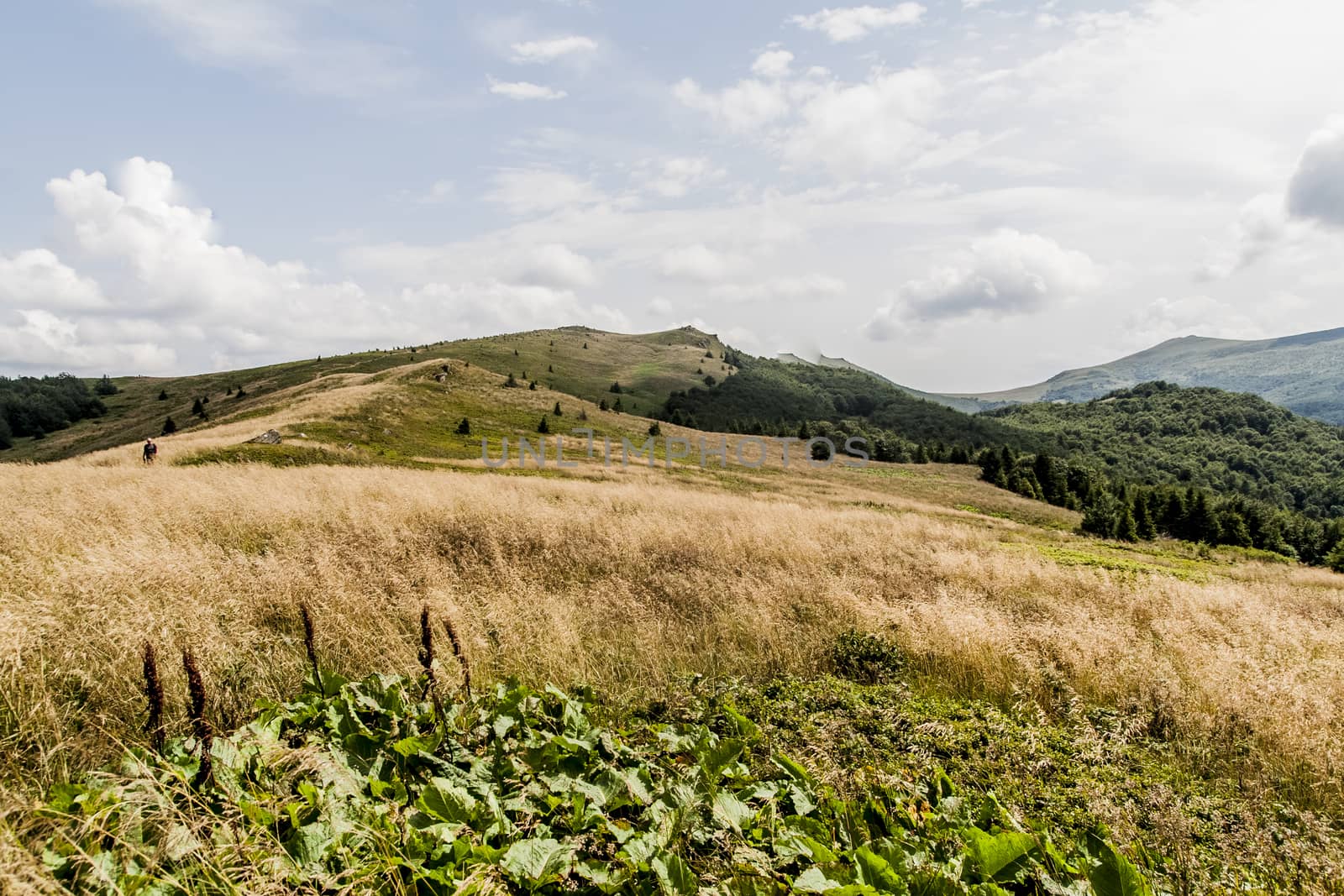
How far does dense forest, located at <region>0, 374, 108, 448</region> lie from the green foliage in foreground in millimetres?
109958

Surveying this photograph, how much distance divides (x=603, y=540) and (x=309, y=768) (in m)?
7.59

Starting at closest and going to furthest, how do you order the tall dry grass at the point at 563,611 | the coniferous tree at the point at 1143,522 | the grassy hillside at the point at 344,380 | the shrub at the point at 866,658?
the tall dry grass at the point at 563,611 < the shrub at the point at 866,658 < the coniferous tree at the point at 1143,522 < the grassy hillside at the point at 344,380

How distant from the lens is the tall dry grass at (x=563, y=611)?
187 inches

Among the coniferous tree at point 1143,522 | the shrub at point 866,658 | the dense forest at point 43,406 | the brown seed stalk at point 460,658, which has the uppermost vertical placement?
the dense forest at point 43,406

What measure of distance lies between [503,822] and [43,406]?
121430 millimetres

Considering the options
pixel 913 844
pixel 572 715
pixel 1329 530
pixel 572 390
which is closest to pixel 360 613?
pixel 572 715

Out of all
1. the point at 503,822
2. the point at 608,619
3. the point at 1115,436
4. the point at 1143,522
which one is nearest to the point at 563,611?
the point at 608,619

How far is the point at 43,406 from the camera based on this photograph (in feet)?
273

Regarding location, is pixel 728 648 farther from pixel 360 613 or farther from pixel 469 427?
pixel 469 427

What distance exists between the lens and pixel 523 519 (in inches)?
443

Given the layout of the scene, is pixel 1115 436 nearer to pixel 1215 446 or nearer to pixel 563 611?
→ pixel 1215 446

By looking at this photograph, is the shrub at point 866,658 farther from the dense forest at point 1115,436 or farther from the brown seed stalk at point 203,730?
the dense forest at point 1115,436

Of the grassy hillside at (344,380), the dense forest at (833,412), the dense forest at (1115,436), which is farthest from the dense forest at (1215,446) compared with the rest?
A: the grassy hillside at (344,380)

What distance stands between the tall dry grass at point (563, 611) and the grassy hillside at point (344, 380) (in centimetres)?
4206
